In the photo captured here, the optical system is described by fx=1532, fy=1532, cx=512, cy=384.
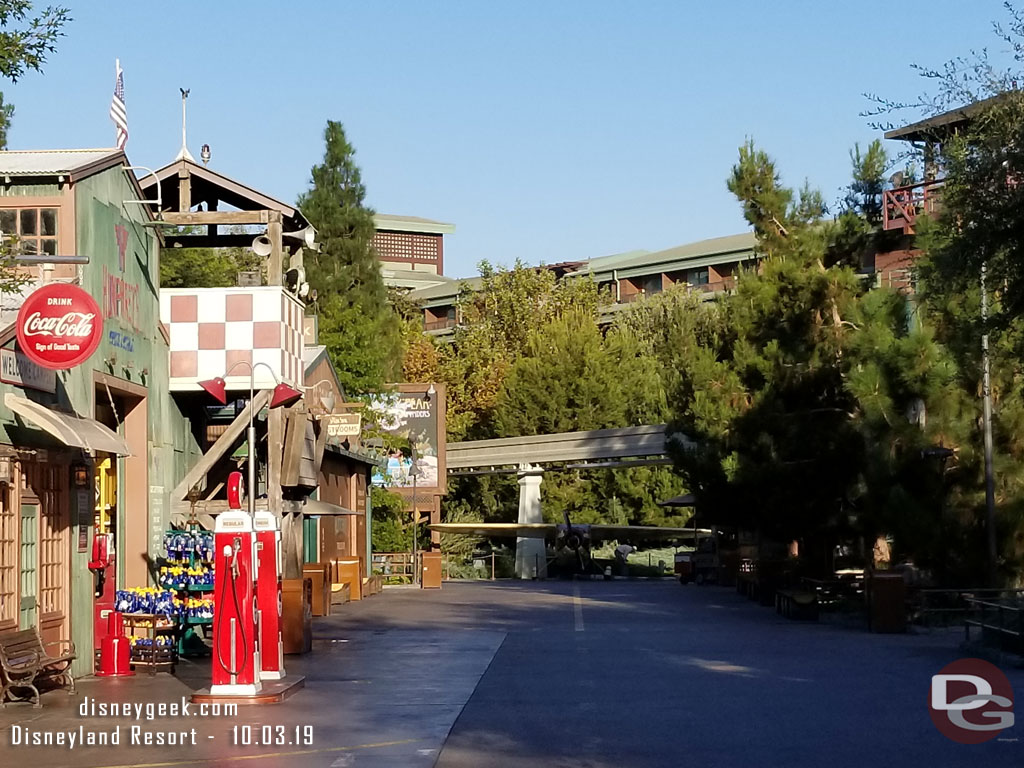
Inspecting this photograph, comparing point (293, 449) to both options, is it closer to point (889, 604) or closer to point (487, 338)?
point (889, 604)

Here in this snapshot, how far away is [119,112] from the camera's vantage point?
832 inches

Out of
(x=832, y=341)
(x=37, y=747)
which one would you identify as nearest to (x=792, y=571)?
(x=832, y=341)

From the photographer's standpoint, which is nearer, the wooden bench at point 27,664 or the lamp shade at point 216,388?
the wooden bench at point 27,664

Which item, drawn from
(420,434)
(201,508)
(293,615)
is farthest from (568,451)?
(293,615)

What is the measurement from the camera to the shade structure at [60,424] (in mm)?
15047

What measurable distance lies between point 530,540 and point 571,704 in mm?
38349

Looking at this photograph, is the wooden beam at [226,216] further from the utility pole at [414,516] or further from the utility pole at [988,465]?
the utility pole at [414,516]

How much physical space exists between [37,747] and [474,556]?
158ft

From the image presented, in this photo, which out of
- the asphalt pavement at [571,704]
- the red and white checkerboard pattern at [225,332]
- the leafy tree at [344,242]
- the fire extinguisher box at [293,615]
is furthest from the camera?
the leafy tree at [344,242]

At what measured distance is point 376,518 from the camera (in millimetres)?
54219

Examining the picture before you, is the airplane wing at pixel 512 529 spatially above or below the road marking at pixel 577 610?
above

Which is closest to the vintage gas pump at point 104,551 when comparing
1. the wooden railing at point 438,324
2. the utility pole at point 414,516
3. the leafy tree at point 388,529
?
the utility pole at point 414,516

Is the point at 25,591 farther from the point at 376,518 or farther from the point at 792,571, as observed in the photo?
the point at 376,518

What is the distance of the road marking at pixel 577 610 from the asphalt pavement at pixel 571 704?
0.79 meters
